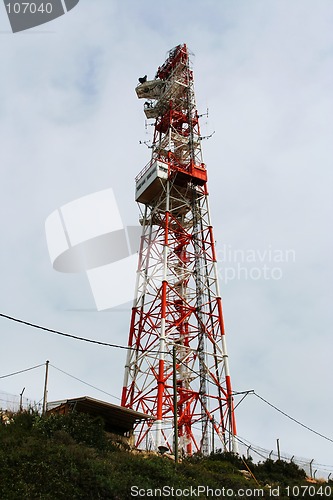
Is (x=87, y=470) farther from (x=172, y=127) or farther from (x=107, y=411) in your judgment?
(x=172, y=127)

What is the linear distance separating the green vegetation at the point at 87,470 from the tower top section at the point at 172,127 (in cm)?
1641

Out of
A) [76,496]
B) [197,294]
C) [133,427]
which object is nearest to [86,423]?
[133,427]

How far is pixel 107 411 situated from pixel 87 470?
7717 millimetres

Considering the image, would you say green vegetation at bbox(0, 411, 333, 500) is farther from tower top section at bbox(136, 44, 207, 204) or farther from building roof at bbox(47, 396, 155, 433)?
tower top section at bbox(136, 44, 207, 204)

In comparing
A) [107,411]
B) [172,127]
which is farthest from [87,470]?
[172,127]

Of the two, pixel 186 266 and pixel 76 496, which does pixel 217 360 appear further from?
pixel 76 496

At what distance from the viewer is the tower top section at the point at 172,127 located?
34.7 m

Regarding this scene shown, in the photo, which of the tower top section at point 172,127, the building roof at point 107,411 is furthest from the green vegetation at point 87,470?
the tower top section at point 172,127

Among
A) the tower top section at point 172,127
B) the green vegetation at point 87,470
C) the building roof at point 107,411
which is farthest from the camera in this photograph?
the tower top section at point 172,127

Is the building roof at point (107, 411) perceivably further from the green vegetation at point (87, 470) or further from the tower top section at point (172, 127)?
the tower top section at point (172, 127)

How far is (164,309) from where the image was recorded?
2983cm

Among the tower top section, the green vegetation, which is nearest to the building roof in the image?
the green vegetation

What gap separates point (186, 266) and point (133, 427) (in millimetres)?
10695

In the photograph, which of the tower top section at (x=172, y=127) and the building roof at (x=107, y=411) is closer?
the building roof at (x=107, y=411)
